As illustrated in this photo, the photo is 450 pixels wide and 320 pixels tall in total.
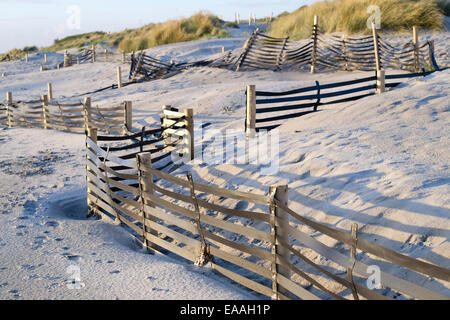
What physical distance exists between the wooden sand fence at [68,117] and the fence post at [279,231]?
997 centimetres

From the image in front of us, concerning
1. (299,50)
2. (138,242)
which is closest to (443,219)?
(138,242)

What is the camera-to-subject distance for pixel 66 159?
452 inches

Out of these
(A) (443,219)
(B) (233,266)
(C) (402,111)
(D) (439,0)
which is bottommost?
(B) (233,266)

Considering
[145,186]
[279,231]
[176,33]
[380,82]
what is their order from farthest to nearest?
[176,33] → [380,82] → [145,186] → [279,231]

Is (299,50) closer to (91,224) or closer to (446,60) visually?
(446,60)

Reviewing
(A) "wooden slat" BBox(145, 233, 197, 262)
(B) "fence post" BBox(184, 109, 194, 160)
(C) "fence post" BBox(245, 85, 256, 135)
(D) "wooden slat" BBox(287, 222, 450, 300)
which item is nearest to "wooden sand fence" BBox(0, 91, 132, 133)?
(C) "fence post" BBox(245, 85, 256, 135)

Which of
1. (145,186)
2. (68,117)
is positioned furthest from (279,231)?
(68,117)

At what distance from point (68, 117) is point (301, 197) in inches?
454

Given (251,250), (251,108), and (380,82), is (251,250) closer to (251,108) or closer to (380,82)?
(251,108)

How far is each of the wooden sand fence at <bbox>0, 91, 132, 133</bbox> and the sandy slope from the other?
2236 mm

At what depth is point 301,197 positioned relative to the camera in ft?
20.1

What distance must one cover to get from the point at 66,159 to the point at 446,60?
1480 cm

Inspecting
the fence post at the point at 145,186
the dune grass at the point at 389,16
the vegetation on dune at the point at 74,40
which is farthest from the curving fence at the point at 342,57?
the vegetation on dune at the point at 74,40

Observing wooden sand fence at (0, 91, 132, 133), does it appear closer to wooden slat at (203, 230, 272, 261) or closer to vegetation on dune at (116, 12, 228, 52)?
wooden slat at (203, 230, 272, 261)
